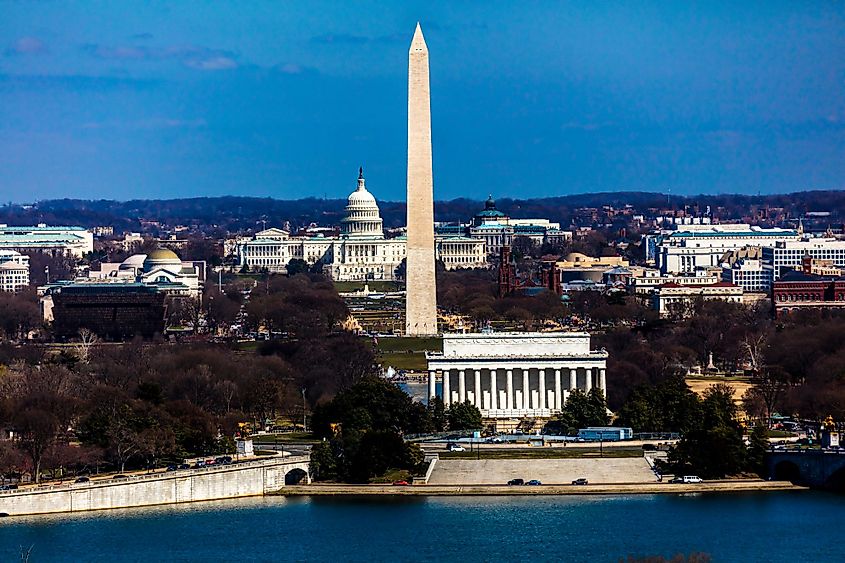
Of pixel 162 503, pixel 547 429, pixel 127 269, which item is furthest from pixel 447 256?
pixel 162 503

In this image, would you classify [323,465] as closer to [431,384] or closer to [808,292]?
[431,384]

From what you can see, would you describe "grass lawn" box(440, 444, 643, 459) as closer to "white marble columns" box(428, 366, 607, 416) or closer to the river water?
the river water

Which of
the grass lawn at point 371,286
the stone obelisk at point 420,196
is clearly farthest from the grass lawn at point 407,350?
the grass lawn at point 371,286

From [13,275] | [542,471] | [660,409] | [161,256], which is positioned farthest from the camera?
[13,275]

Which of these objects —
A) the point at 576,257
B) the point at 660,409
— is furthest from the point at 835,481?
the point at 576,257

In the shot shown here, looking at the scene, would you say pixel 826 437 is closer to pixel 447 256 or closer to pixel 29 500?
pixel 29 500

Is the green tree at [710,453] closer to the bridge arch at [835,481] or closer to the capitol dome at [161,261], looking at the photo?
the bridge arch at [835,481]
